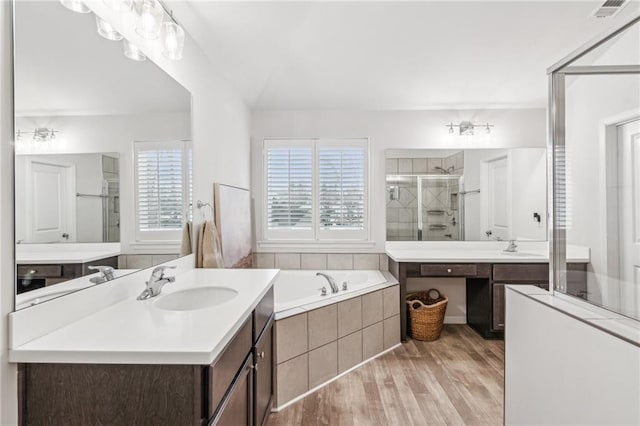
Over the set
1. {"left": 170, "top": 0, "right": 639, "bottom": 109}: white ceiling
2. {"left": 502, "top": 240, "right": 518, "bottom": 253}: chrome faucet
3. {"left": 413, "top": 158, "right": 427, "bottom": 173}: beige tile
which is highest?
{"left": 170, "top": 0, "right": 639, "bottom": 109}: white ceiling

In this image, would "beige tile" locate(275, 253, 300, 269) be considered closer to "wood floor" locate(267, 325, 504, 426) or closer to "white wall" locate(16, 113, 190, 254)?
"wood floor" locate(267, 325, 504, 426)

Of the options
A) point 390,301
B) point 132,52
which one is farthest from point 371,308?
point 132,52

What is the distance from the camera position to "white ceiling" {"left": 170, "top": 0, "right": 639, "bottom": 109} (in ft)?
7.14

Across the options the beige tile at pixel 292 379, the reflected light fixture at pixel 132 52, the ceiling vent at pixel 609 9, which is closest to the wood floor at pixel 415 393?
the beige tile at pixel 292 379

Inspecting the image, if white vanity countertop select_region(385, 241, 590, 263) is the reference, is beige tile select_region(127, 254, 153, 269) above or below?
above

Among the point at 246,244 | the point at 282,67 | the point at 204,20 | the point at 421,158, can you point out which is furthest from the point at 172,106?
the point at 421,158

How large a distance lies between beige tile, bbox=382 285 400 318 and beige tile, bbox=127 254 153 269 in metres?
1.86

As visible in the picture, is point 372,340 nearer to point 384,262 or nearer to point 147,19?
point 384,262

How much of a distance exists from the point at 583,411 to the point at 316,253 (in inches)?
101

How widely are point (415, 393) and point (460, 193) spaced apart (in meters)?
2.06

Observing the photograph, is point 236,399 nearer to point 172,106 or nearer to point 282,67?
point 172,106

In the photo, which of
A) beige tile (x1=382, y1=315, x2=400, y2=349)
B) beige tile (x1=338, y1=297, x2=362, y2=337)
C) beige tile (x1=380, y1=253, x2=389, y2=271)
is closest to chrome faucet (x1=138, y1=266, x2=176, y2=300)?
beige tile (x1=338, y1=297, x2=362, y2=337)

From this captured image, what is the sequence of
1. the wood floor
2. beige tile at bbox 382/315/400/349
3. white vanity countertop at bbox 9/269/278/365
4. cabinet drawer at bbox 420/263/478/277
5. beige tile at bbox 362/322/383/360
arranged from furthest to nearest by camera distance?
1. cabinet drawer at bbox 420/263/478/277
2. beige tile at bbox 382/315/400/349
3. beige tile at bbox 362/322/383/360
4. the wood floor
5. white vanity countertop at bbox 9/269/278/365

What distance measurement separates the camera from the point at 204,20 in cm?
200
